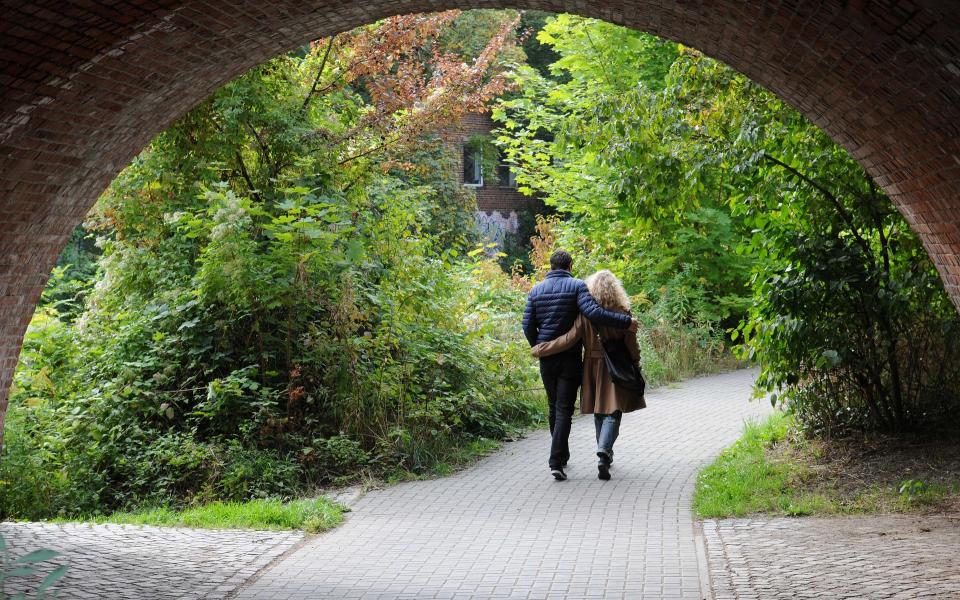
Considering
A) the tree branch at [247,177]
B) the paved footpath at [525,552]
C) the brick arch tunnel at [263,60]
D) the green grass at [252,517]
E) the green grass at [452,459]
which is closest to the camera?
the brick arch tunnel at [263,60]

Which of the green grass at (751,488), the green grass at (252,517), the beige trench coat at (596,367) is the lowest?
the green grass at (252,517)

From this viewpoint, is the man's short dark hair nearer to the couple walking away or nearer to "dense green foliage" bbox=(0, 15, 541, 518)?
the couple walking away

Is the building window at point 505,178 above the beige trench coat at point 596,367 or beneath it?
above

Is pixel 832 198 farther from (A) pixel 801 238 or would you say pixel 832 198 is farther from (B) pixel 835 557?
(B) pixel 835 557

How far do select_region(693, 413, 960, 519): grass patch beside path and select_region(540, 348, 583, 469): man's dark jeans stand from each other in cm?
136

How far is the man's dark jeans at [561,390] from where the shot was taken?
999 centimetres

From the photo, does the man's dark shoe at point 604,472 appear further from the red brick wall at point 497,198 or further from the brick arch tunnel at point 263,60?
the red brick wall at point 497,198

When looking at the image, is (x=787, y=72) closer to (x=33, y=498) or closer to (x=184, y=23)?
(x=184, y=23)

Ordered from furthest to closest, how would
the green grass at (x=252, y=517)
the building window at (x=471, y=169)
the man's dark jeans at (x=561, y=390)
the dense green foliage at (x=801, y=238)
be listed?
the building window at (x=471, y=169)
the man's dark jeans at (x=561, y=390)
the dense green foliage at (x=801, y=238)
the green grass at (x=252, y=517)

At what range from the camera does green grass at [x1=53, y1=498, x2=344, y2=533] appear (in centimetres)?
824

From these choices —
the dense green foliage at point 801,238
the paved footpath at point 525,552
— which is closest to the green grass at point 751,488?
the paved footpath at point 525,552

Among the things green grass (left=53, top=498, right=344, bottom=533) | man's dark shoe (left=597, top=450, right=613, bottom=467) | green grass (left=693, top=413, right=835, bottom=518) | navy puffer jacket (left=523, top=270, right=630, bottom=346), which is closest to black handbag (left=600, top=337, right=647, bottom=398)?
navy puffer jacket (left=523, top=270, right=630, bottom=346)

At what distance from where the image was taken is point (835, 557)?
6707 millimetres

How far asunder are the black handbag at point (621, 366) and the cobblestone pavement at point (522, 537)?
95 cm
